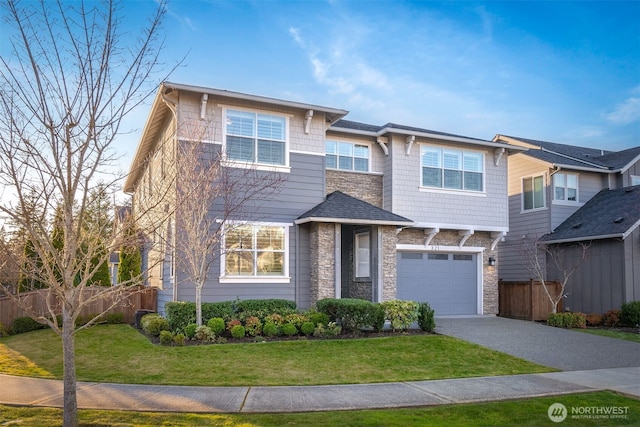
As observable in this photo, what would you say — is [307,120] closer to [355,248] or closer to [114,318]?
[355,248]

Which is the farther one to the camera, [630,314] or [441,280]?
[441,280]

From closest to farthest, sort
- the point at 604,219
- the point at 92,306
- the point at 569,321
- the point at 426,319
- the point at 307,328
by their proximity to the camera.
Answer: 1. the point at 307,328
2. the point at 426,319
3. the point at 92,306
4. the point at 569,321
5. the point at 604,219

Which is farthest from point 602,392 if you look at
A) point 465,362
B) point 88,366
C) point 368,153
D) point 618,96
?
point 618,96

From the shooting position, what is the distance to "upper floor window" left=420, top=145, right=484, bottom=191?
1838 centimetres

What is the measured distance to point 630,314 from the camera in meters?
17.0

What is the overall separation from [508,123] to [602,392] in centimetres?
2212

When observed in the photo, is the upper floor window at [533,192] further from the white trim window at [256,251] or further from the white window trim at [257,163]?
the white trim window at [256,251]

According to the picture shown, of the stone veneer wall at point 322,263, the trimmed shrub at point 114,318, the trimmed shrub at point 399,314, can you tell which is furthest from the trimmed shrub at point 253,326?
the trimmed shrub at point 114,318

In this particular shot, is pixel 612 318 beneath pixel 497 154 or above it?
beneath

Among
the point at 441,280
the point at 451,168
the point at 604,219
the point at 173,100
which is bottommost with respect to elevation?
the point at 441,280

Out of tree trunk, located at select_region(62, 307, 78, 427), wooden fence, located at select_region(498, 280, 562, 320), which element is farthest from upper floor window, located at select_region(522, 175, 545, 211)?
tree trunk, located at select_region(62, 307, 78, 427)

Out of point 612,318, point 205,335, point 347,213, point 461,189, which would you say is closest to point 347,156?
point 347,213

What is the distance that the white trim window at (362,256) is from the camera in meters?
17.1

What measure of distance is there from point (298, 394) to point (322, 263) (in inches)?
286
